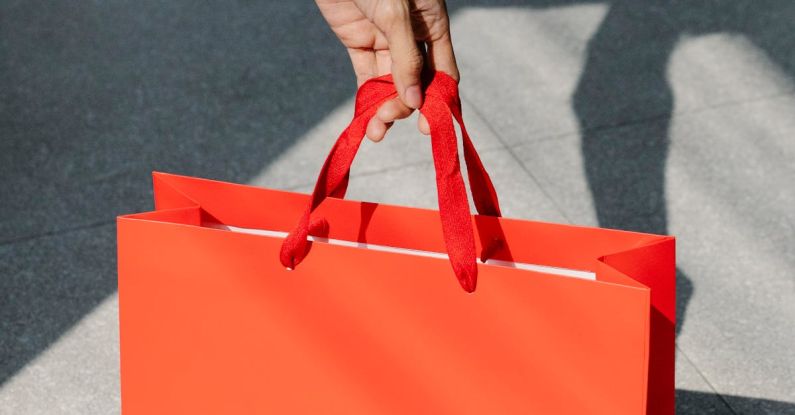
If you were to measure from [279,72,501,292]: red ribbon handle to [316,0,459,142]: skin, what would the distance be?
24 mm

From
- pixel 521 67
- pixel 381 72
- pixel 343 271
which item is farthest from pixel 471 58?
pixel 343 271

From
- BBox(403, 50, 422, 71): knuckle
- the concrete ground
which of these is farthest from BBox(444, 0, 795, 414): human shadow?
BBox(403, 50, 422, 71): knuckle

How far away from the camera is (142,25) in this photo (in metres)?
3.30

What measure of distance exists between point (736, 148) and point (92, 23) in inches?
78.2

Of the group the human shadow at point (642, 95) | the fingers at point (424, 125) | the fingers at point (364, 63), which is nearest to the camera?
the fingers at point (424, 125)

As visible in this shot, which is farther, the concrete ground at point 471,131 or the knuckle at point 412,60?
the concrete ground at point 471,131

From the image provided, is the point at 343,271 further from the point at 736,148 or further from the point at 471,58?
the point at 471,58

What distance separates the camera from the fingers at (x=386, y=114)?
1382 millimetres

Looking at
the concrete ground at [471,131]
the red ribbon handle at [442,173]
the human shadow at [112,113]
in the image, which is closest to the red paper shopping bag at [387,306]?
the red ribbon handle at [442,173]

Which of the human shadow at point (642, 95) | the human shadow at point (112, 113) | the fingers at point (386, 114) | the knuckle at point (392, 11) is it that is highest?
the knuckle at point (392, 11)

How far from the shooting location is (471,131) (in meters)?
2.73

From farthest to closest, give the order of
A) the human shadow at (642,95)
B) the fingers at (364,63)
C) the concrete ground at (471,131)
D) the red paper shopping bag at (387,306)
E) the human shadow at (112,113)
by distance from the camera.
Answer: the human shadow at (642,95), the human shadow at (112,113), the concrete ground at (471,131), the fingers at (364,63), the red paper shopping bag at (387,306)

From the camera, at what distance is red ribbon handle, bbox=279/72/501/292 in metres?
1.25

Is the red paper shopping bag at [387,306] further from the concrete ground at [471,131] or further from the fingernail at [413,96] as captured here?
the concrete ground at [471,131]
